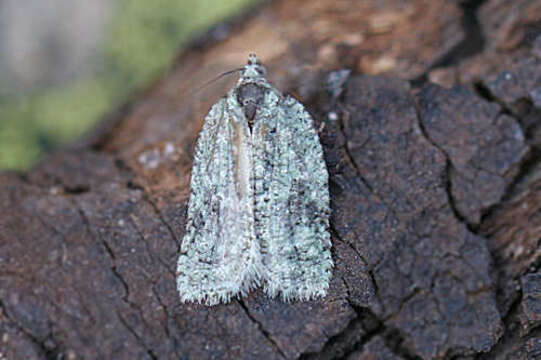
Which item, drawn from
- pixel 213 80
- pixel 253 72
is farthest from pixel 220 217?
pixel 213 80

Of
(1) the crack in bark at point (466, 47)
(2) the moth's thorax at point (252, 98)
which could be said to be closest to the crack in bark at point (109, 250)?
(2) the moth's thorax at point (252, 98)

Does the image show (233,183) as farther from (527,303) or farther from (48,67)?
(48,67)

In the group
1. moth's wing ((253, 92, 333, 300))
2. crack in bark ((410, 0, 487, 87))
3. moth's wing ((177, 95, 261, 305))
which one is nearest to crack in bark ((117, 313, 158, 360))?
moth's wing ((177, 95, 261, 305))

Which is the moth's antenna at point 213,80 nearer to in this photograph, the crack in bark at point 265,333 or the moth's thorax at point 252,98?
the moth's thorax at point 252,98

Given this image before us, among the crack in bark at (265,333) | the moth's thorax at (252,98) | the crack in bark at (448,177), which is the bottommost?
the crack in bark at (265,333)

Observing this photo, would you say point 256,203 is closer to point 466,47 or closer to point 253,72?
point 253,72

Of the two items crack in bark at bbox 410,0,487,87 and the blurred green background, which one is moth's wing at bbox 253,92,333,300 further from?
the blurred green background
